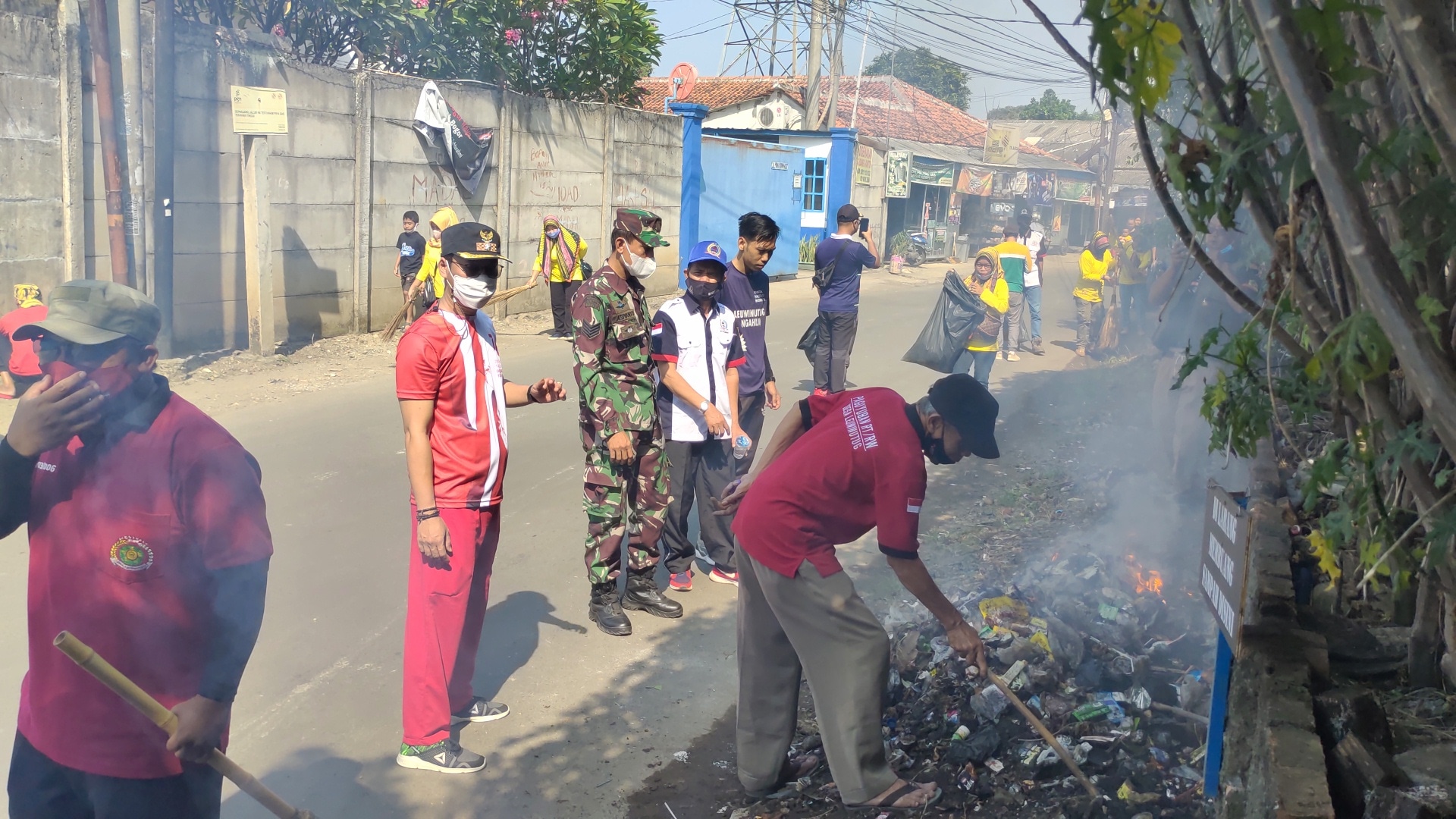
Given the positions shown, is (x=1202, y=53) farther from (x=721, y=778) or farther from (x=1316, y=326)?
(x=721, y=778)

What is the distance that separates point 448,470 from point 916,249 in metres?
26.5

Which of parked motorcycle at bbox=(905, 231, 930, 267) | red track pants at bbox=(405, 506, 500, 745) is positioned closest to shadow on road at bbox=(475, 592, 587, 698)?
red track pants at bbox=(405, 506, 500, 745)

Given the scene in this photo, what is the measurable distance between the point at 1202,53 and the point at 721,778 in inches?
117

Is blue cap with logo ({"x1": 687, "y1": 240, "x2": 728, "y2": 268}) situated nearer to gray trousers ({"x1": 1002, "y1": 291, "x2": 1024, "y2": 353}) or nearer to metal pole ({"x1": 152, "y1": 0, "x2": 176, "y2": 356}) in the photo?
metal pole ({"x1": 152, "y1": 0, "x2": 176, "y2": 356})

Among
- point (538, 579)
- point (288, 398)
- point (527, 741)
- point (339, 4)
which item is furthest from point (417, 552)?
point (339, 4)

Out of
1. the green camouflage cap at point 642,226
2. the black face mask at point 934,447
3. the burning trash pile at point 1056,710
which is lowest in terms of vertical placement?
the burning trash pile at point 1056,710

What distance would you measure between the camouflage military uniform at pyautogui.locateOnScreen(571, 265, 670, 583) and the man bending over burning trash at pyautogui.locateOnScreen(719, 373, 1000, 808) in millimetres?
Answer: 1386

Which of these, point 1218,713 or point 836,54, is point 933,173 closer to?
point 836,54

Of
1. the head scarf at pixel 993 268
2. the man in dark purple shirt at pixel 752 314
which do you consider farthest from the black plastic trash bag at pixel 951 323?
the man in dark purple shirt at pixel 752 314

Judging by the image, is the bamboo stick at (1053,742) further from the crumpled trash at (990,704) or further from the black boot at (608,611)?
the black boot at (608,611)

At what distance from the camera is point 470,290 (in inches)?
148

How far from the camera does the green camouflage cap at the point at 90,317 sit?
7.71 feet

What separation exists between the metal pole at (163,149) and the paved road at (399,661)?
2534mm

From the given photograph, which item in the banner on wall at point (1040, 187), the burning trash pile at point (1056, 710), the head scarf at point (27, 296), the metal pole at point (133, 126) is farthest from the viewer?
the banner on wall at point (1040, 187)
